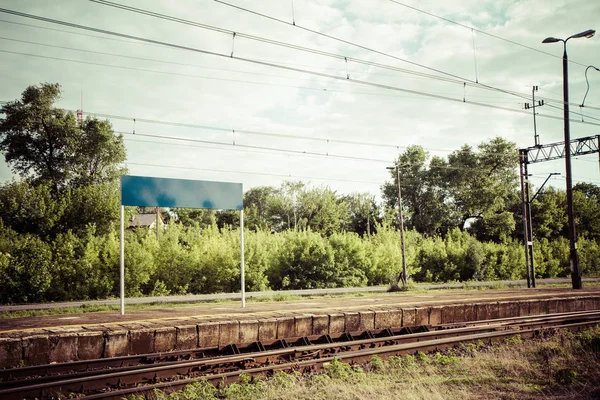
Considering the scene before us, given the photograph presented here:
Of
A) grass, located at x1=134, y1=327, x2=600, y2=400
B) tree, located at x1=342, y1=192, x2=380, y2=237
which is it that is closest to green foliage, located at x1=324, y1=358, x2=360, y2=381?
grass, located at x1=134, y1=327, x2=600, y2=400

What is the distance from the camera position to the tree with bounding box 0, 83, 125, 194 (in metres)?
33.3

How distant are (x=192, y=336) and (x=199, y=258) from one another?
17363mm

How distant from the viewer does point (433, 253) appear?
36594 millimetres

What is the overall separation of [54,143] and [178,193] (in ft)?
93.0

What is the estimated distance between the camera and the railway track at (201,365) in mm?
6469

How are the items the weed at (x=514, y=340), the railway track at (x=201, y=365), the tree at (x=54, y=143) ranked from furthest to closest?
the tree at (x=54, y=143)
the weed at (x=514, y=340)
the railway track at (x=201, y=365)

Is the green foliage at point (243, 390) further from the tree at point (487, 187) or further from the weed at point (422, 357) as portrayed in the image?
the tree at point (487, 187)

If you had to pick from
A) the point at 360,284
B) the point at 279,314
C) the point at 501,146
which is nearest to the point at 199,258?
the point at 360,284

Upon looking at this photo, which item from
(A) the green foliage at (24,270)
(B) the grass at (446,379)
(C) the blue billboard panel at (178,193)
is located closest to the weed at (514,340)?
(B) the grass at (446,379)

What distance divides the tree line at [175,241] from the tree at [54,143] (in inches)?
3.2

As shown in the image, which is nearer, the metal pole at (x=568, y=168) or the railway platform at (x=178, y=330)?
the railway platform at (x=178, y=330)

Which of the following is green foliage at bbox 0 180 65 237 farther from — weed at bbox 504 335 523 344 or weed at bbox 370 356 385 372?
weed at bbox 504 335 523 344

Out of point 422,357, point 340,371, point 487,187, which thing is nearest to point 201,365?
point 340,371

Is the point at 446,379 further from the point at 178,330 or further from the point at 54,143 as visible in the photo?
the point at 54,143
